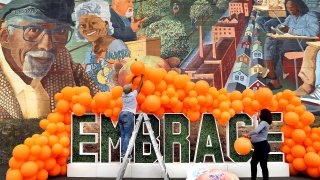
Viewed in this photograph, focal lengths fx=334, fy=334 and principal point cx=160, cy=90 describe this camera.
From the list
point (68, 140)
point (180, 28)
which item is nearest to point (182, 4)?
point (180, 28)

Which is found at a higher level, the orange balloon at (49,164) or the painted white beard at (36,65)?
the painted white beard at (36,65)

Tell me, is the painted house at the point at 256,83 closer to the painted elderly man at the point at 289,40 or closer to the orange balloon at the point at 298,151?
the painted elderly man at the point at 289,40

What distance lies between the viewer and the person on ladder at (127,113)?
214 inches

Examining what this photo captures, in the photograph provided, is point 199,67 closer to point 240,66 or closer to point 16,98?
point 240,66

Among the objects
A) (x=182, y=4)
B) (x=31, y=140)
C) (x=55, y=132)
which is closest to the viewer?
(x=31, y=140)

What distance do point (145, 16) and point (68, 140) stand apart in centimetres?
533

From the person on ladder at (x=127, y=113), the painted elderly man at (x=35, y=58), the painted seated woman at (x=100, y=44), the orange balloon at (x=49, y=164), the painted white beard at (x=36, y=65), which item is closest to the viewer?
the person on ladder at (x=127, y=113)

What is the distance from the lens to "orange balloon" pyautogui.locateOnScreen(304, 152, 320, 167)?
5.85m

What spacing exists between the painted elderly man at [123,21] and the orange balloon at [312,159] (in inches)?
236

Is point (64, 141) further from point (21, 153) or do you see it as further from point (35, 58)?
point (35, 58)

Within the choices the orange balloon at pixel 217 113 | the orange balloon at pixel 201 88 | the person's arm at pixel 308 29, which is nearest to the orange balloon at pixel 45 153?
the orange balloon at pixel 201 88

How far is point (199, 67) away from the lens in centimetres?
997

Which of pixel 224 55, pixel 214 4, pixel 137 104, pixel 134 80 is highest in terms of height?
pixel 214 4

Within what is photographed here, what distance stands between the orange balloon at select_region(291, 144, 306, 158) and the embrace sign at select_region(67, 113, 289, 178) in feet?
0.68
